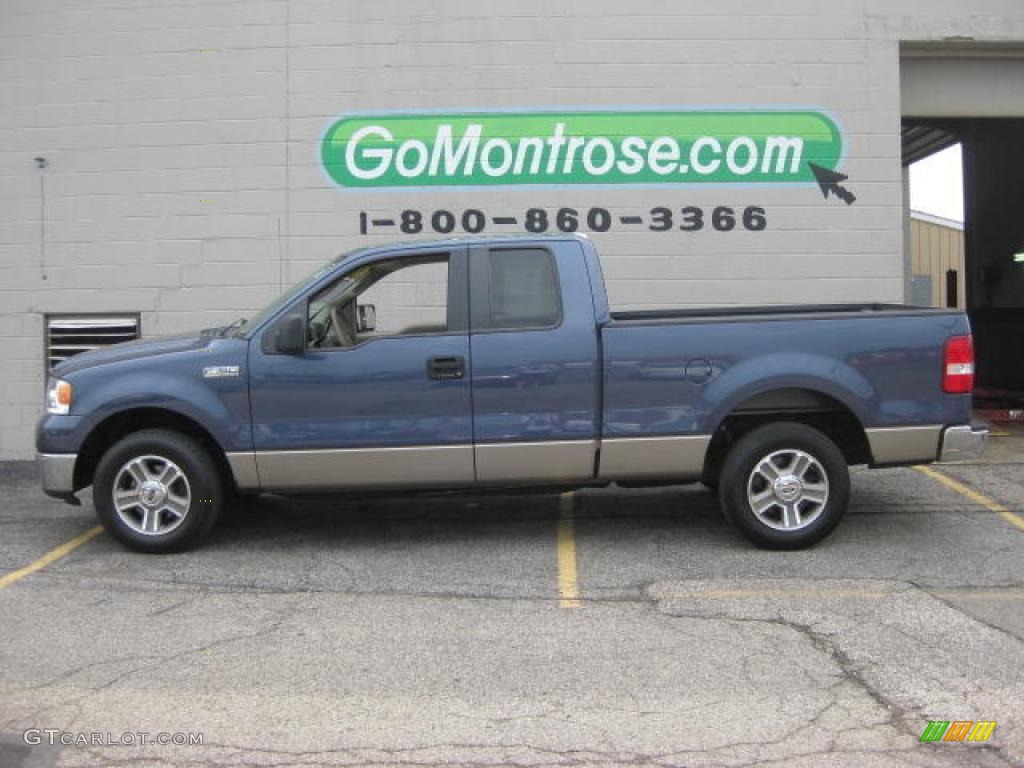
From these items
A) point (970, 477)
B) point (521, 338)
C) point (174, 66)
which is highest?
point (174, 66)

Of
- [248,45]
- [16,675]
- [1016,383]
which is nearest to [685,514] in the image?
[16,675]

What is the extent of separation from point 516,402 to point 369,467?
1033 millimetres

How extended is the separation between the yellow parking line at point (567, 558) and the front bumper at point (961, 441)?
2489mm

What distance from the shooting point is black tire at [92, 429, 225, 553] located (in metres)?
6.07

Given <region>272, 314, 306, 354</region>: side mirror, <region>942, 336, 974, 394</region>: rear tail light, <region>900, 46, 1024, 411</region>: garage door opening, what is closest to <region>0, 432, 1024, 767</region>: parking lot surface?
<region>942, 336, 974, 394</region>: rear tail light

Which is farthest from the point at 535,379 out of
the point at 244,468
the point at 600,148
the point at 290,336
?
the point at 600,148

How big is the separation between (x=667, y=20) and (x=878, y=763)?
8337mm

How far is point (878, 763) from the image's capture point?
3420mm

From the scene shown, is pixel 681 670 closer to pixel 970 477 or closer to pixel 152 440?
pixel 152 440

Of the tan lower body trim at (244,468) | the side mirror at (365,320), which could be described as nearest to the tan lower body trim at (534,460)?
the side mirror at (365,320)

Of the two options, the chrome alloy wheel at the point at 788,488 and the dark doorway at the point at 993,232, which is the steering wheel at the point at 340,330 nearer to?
the chrome alloy wheel at the point at 788,488

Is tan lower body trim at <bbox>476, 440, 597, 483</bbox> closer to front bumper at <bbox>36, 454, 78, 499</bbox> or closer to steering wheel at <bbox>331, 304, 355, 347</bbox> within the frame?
steering wheel at <bbox>331, 304, 355, 347</bbox>

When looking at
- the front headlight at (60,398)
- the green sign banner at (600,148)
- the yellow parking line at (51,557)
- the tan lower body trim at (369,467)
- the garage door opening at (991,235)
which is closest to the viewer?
the yellow parking line at (51,557)

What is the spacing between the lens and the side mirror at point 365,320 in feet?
21.4
